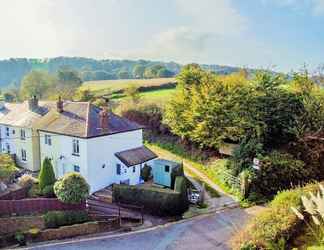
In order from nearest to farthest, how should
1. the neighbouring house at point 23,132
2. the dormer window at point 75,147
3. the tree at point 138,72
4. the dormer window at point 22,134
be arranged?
1. the dormer window at point 75,147
2. the neighbouring house at point 23,132
3. the dormer window at point 22,134
4. the tree at point 138,72

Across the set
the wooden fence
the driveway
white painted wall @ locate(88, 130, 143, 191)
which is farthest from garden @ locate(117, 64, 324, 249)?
the wooden fence

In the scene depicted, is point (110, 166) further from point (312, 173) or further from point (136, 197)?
point (312, 173)

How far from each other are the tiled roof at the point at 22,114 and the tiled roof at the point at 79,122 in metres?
2.02

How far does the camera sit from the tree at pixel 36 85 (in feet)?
205

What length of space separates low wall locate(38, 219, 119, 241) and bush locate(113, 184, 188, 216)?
9.06ft

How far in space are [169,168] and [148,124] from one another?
1536 cm

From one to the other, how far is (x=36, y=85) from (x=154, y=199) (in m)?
48.2

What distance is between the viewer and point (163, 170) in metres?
26.8

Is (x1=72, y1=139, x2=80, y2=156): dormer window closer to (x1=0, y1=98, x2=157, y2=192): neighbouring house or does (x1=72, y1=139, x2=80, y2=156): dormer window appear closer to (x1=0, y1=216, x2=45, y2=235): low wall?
(x1=0, y1=98, x2=157, y2=192): neighbouring house

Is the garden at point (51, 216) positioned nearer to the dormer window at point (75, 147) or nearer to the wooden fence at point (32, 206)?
the wooden fence at point (32, 206)

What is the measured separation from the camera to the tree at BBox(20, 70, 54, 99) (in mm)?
62503

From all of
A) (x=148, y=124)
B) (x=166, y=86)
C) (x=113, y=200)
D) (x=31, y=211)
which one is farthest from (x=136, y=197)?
(x=166, y=86)

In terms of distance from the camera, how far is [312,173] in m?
24.7

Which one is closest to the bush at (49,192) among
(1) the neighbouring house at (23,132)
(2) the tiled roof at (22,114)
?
(1) the neighbouring house at (23,132)
